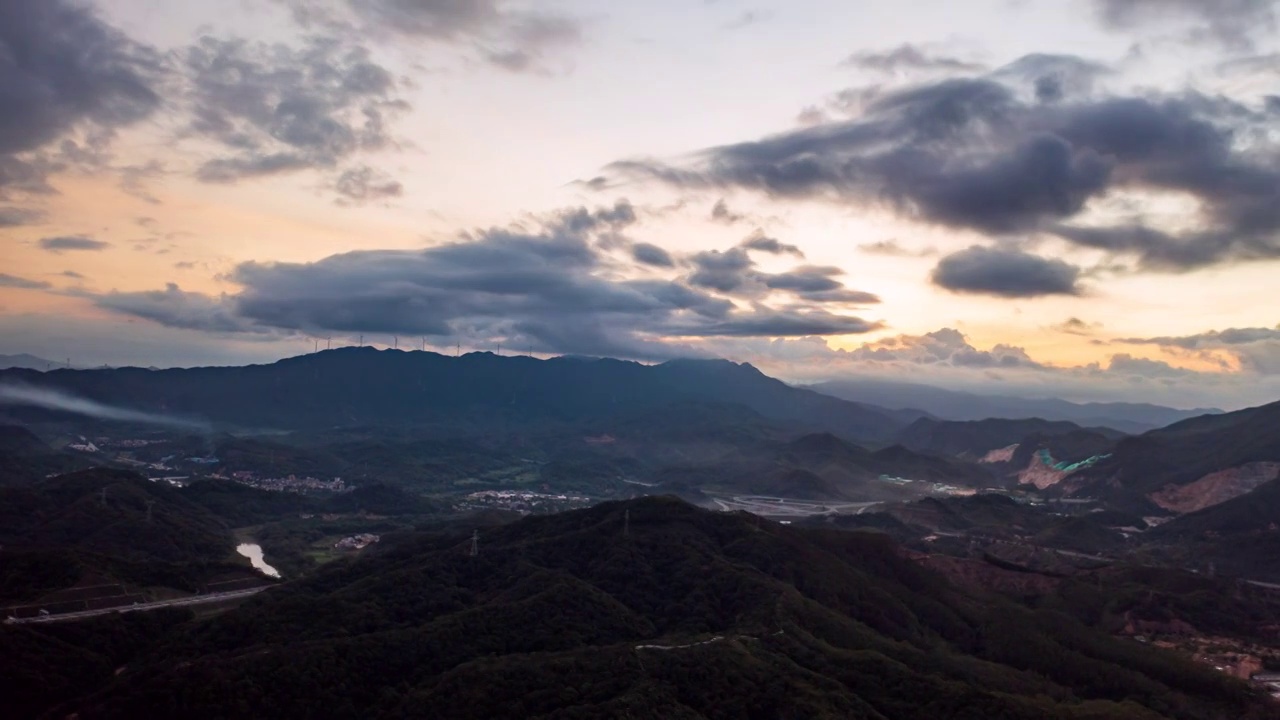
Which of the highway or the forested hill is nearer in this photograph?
the forested hill

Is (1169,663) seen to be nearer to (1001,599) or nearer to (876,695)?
(1001,599)

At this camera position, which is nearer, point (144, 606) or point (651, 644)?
point (651, 644)

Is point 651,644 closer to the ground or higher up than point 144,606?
higher up

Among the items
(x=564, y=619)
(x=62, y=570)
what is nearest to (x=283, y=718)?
(x=564, y=619)

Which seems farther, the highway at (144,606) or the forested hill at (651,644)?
the highway at (144,606)
